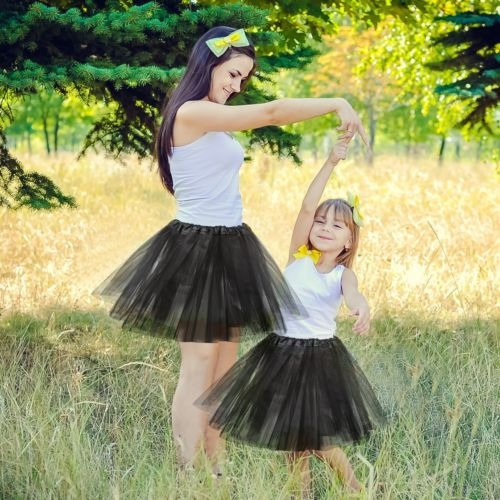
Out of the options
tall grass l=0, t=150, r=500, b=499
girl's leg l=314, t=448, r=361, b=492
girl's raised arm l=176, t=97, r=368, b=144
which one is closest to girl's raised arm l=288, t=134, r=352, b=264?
girl's raised arm l=176, t=97, r=368, b=144

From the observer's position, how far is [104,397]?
4.54 m

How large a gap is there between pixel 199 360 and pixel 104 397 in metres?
1.37

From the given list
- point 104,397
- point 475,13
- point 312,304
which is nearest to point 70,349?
point 104,397

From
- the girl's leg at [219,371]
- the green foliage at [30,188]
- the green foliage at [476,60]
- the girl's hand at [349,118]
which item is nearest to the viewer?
the girl's hand at [349,118]

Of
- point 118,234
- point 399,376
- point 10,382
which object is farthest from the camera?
point 118,234

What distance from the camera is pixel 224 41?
319 cm

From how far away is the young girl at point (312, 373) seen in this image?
3.11 meters

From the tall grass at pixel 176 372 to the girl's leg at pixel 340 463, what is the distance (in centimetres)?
6

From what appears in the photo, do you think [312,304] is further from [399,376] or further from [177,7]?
[177,7]

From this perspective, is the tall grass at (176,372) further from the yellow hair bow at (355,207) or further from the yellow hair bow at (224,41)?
the yellow hair bow at (224,41)

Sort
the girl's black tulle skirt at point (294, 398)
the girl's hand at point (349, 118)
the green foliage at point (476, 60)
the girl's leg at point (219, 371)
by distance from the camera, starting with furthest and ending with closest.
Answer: the green foliage at point (476, 60), the girl's leg at point (219, 371), the girl's black tulle skirt at point (294, 398), the girl's hand at point (349, 118)

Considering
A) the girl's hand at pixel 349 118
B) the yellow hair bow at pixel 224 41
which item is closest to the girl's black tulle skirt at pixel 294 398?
the girl's hand at pixel 349 118

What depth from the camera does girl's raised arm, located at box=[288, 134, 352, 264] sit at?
10.4 feet

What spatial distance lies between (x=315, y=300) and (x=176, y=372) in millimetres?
1800
